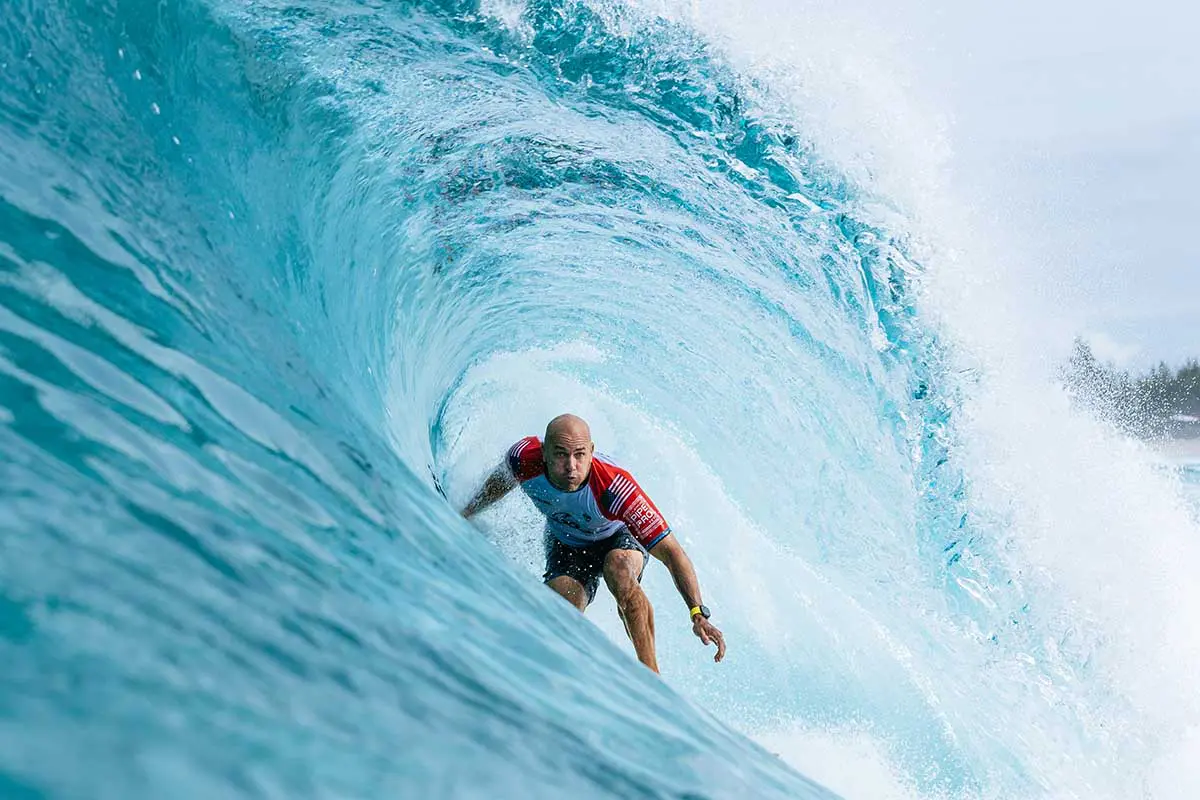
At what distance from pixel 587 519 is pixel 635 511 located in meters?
0.25

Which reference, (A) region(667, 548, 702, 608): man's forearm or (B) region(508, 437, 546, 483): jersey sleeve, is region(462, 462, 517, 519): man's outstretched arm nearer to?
(B) region(508, 437, 546, 483): jersey sleeve

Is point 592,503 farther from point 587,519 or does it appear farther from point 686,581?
point 686,581

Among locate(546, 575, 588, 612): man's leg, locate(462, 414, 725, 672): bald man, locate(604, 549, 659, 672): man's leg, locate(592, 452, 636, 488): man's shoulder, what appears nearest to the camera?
locate(604, 549, 659, 672): man's leg

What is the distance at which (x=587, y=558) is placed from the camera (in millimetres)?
4645

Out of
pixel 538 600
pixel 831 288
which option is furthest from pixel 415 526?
pixel 831 288

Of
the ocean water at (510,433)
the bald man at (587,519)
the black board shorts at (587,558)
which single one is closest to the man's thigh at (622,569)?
the bald man at (587,519)

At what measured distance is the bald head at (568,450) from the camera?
4188mm

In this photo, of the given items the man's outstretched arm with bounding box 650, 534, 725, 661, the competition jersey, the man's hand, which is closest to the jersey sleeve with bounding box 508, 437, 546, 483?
the competition jersey

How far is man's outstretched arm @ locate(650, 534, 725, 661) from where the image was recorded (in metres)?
3.62

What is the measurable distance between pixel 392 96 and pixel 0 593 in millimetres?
4634

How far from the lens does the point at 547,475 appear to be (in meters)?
4.50

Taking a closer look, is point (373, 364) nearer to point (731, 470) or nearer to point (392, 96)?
point (392, 96)

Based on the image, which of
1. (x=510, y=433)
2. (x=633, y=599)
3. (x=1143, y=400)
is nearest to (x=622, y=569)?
(x=633, y=599)

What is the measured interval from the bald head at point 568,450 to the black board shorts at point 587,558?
0.37 metres
